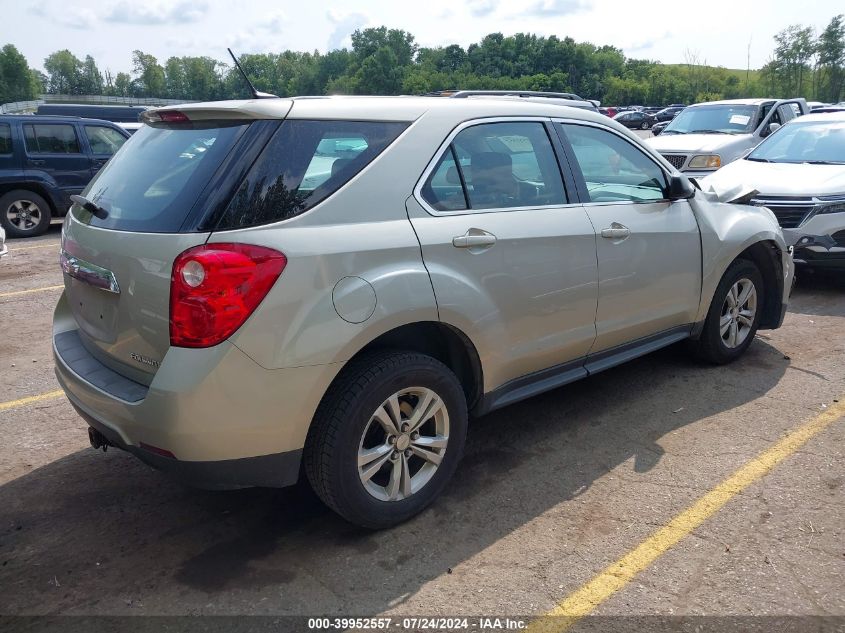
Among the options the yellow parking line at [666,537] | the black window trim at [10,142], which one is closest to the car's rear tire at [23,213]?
the black window trim at [10,142]

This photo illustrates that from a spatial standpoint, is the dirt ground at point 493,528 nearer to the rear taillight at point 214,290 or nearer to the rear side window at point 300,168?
the rear taillight at point 214,290

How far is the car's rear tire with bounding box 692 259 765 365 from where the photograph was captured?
483cm

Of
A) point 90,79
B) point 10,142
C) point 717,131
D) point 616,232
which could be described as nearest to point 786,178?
point 616,232

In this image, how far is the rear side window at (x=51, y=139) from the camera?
1156 cm

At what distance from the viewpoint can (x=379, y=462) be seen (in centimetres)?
304

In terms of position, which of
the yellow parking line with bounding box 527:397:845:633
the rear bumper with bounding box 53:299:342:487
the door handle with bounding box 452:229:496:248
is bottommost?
the yellow parking line with bounding box 527:397:845:633

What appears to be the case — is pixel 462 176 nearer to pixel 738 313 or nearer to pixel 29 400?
pixel 738 313

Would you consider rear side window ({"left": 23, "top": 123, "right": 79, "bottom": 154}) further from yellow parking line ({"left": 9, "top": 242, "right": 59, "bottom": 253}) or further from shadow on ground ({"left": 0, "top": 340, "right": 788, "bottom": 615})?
shadow on ground ({"left": 0, "top": 340, "right": 788, "bottom": 615})

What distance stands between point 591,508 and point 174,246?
213cm

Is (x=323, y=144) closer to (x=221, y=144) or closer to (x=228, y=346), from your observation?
(x=221, y=144)

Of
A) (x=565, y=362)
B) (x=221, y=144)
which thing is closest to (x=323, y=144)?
(x=221, y=144)

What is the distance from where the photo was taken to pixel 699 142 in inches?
451

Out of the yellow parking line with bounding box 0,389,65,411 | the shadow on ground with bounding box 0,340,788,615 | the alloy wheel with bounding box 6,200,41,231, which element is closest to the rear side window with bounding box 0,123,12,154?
the alloy wheel with bounding box 6,200,41,231

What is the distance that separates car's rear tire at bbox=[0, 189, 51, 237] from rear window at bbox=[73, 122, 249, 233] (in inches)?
369
